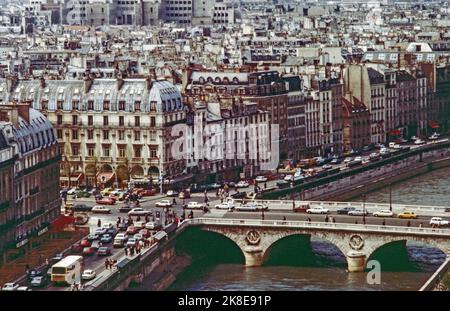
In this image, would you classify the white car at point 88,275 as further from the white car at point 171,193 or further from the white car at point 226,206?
the white car at point 171,193

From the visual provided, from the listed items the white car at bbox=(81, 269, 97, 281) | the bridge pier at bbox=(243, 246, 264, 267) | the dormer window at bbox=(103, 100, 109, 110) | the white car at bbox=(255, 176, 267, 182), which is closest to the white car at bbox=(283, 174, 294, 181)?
the white car at bbox=(255, 176, 267, 182)

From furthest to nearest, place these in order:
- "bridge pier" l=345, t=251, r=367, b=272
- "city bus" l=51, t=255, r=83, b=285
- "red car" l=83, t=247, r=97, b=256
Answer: "bridge pier" l=345, t=251, r=367, b=272, "red car" l=83, t=247, r=97, b=256, "city bus" l=51, t=255, r=83, b=285

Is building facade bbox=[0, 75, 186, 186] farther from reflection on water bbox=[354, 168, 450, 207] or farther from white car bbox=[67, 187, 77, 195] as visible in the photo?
reflection on water bbox=[354, 168, 450, 207]

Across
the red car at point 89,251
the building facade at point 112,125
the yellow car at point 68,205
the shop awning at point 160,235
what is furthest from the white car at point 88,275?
the building facade at point 112,125

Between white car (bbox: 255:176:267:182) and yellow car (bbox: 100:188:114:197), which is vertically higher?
yellow car (bbox: 100:188:114:197)

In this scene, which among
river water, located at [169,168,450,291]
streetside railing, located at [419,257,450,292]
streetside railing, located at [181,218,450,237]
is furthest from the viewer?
streetside railing, located at [181,218,450,237]

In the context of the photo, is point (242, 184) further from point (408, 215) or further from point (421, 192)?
point (408, 215)
